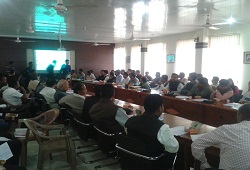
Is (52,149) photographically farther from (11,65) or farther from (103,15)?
(11,65)

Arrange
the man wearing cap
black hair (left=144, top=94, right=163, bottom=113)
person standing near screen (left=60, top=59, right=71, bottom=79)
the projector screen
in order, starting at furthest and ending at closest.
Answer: the projector screen
person standing near screen (left=60, top=59, right=71, bottom=79)
the man wearing cap
black hair (left=144, top=94, right=163, bottom=113)

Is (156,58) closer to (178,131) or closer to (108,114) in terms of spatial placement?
(108,114)

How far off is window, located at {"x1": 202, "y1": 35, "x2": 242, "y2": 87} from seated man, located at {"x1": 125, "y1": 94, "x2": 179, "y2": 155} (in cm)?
657

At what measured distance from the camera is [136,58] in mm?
12891

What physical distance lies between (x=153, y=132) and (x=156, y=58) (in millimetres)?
9754

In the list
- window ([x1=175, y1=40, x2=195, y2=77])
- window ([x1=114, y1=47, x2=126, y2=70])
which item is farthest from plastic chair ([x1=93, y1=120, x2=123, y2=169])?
window ([x1=114, y1=47, x2=126, y2=70])

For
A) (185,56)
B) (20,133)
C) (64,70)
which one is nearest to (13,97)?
(20,133)

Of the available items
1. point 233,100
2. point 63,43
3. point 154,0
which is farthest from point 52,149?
point 63,43

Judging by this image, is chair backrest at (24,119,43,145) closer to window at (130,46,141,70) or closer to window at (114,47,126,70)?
window at (130,46,141,70)

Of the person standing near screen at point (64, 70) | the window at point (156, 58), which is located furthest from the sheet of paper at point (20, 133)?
the person standing near screen at point (64, 70)

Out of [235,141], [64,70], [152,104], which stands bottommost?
[235,141]

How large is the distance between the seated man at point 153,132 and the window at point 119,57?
1214 centimetres

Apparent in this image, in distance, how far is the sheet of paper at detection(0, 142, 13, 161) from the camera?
Answer: 2311mm

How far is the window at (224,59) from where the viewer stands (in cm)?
762
